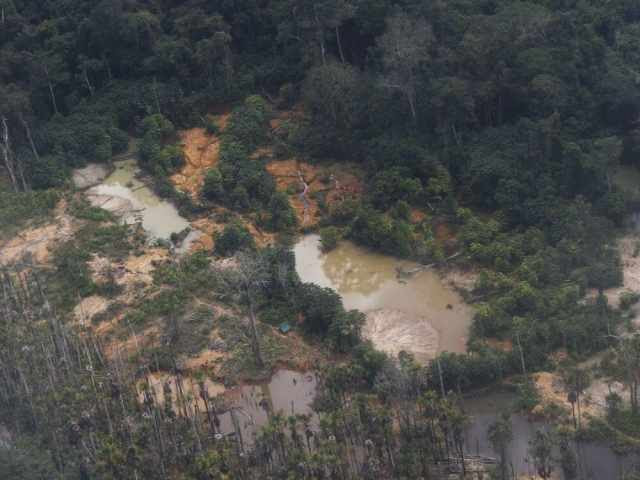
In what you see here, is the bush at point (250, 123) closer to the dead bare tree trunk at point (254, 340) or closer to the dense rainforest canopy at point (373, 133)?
the dense rainforest canopy at point (373, 133)

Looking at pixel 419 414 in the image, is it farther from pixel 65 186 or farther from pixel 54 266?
pixel 65 186

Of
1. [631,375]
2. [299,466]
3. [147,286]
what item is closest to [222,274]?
[147,286]

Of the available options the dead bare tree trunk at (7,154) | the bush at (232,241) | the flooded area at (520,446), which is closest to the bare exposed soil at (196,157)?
the bush at (232,241)

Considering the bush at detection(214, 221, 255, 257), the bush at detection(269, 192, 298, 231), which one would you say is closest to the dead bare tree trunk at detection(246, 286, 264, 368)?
the bush at detection(214, 221, 255, 257)

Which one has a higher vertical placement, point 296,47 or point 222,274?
point 296,47

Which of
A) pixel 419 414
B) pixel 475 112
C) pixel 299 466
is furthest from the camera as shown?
pixel 475 112

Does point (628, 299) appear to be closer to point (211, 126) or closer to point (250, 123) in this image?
point (250, 123)
